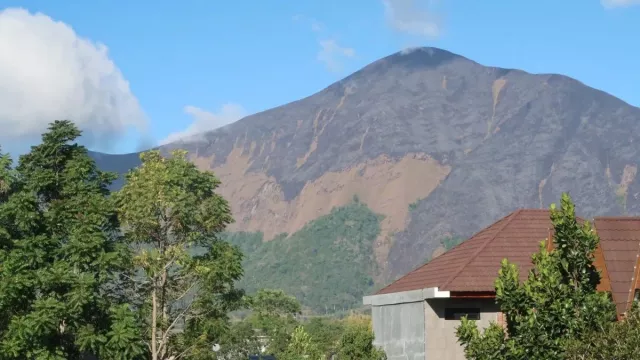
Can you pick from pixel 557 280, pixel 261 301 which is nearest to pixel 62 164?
pixel 557 280

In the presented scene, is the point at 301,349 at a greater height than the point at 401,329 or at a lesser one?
lesser

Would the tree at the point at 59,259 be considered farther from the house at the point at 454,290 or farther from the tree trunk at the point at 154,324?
the house at the point at 454,290

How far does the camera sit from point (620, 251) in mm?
34500

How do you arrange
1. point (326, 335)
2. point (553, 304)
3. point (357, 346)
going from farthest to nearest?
1. point (326, 335)
2. point (357, 346)
3. point (553, 304)

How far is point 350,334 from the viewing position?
1636 inches

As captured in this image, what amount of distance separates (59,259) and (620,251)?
25148 mm

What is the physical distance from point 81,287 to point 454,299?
1588 cm

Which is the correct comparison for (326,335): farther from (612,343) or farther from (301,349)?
(612,343)

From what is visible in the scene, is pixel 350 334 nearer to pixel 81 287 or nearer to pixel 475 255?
pixel 475 255

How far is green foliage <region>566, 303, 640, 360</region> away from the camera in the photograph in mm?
21719

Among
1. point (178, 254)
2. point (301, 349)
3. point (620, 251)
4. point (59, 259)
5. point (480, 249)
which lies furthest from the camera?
point (178, 254)

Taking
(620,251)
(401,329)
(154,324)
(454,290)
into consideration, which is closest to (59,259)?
(154,324)

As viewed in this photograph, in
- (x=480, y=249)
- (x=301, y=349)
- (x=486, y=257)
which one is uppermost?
(x=480, y=249)

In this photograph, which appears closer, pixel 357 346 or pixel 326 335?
pixel 357 346
